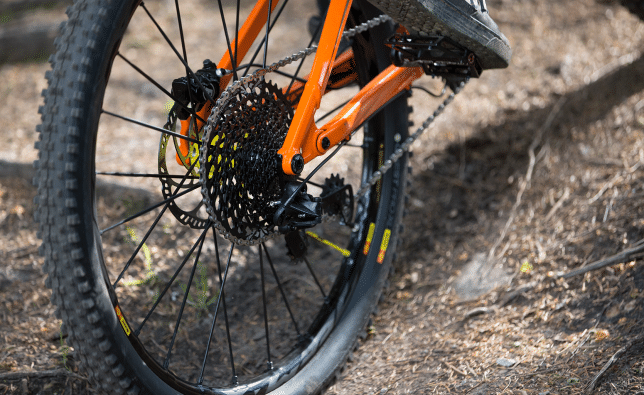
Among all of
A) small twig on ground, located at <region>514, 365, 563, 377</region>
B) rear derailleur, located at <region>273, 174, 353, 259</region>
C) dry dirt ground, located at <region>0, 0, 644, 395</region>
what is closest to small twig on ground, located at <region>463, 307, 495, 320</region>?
dry dirt ground, located at <region>0, 0, 644, 395</region>

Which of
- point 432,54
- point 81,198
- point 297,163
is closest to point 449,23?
point 432,54

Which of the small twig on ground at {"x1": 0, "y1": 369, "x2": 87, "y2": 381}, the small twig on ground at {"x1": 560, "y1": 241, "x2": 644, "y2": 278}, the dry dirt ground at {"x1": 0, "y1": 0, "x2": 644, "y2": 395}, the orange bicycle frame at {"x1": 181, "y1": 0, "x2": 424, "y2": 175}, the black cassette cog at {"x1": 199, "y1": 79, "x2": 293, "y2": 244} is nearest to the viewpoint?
the black cassette cog at {"x1": 199, "y1": 79, "x2": 293, "y2": 244}

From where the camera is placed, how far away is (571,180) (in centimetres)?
266

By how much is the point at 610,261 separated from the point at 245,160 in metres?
1.51

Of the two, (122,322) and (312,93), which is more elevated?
(312,93)

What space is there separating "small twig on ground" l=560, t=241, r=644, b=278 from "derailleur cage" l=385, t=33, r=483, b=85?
91cm

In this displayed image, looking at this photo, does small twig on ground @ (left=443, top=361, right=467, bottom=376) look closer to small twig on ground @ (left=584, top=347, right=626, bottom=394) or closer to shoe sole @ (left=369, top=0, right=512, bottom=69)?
small twig on ground @ (left=584, top=347, right=626, bottom=394)

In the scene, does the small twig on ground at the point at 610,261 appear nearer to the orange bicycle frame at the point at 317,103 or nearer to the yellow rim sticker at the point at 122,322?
the orange bicycle frame at the point at 317,103

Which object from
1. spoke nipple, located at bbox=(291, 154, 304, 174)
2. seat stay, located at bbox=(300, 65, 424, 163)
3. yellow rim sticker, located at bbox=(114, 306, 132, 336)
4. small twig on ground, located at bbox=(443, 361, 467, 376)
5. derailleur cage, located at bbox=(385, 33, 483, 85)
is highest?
derailleur cage, located at bbox=(385, 33, 483, 85)

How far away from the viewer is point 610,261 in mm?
2064

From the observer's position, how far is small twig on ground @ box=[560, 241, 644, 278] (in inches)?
79.6

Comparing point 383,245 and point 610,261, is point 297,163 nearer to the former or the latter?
point 383,245

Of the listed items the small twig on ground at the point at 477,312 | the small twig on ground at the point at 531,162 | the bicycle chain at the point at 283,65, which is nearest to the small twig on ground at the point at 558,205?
the small twig on ground at the point at 531,162

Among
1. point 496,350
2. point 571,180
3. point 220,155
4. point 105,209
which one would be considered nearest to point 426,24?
point 220,155
